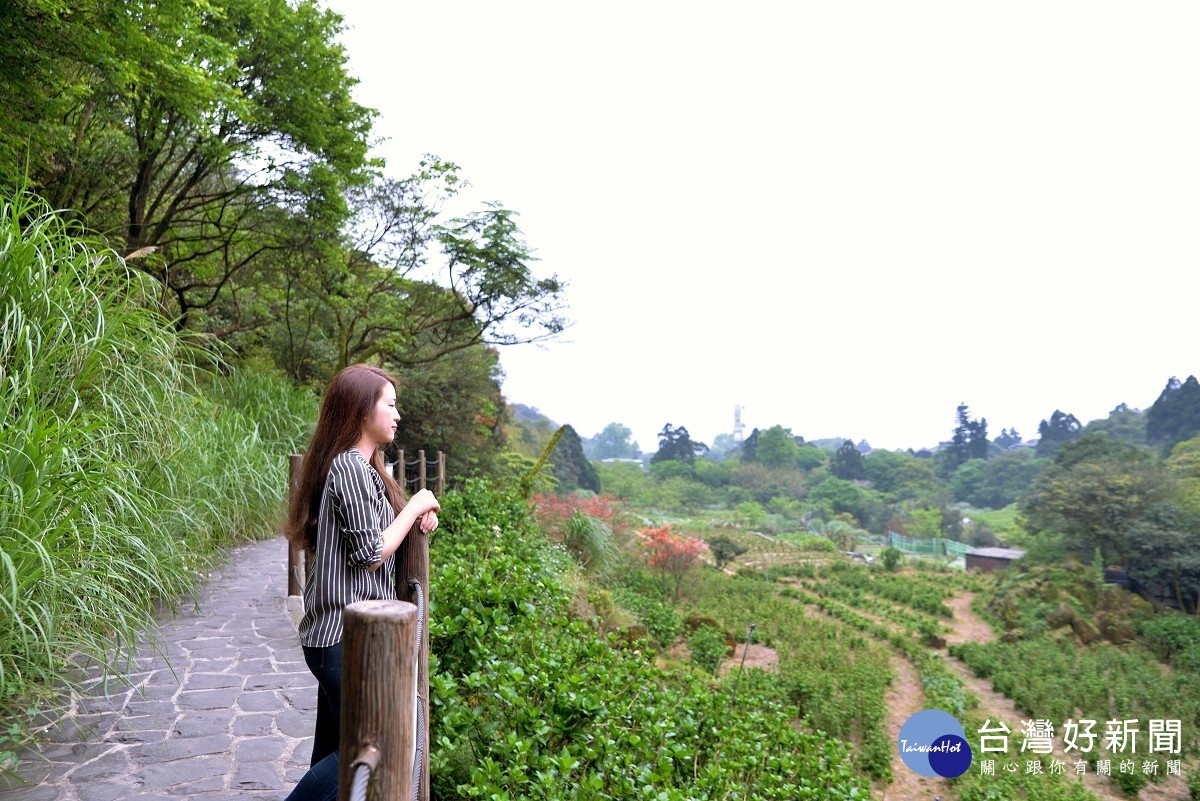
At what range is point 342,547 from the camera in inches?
65.2

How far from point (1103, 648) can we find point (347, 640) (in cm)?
1876

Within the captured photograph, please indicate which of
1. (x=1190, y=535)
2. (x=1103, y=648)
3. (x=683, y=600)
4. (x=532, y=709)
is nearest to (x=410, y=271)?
(x=683, y=600)

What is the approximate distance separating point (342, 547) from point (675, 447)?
5155 cm

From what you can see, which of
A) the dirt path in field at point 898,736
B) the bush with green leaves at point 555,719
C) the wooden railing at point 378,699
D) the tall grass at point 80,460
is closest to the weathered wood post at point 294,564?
the tall grass at point 80,460

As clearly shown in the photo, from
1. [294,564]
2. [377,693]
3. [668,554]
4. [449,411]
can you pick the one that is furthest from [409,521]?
[668,554]

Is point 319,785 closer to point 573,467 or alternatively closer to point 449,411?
point 449,411

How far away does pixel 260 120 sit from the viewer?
9.41 metres

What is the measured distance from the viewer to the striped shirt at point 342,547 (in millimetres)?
1614

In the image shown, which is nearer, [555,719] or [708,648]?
[555,719]

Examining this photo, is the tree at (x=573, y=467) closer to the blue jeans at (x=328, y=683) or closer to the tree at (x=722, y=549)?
the tree at (x=722, y=549)

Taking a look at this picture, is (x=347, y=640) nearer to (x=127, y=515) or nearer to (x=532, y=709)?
(x=532, y=709)

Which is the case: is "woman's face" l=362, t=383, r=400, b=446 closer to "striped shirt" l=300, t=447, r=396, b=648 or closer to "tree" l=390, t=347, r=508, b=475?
"striped shirt" l=300, t=447, r=396, b=648
